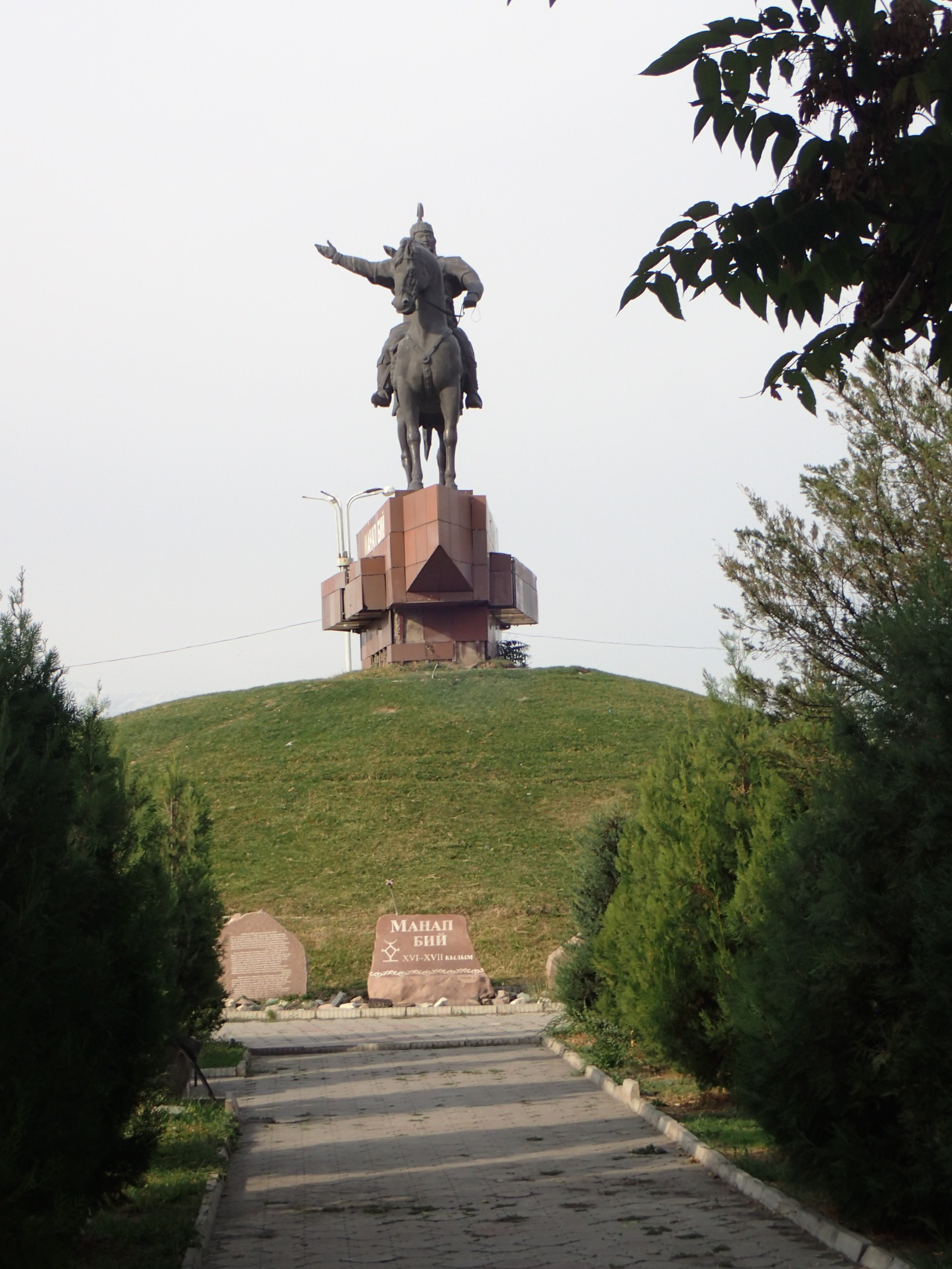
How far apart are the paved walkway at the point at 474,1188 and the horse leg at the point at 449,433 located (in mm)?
19797

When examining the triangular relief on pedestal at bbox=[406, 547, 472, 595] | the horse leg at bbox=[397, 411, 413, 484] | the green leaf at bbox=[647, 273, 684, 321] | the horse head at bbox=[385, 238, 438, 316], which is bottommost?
the green leaf at bbox=[647, 273, 684, 321]

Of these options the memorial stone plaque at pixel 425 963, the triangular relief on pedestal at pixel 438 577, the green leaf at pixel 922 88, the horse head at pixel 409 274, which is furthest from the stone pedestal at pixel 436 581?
the green leaf at pixel 922 88

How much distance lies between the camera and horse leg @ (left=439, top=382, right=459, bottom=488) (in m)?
28.5

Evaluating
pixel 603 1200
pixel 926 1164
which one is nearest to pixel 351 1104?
pixel 603 1200

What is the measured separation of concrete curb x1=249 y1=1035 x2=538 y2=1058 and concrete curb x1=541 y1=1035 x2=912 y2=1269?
350 centimetres

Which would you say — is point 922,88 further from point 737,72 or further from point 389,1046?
point 389,1046

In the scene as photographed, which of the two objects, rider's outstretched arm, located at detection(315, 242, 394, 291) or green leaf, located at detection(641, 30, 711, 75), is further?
rider's outstretched arm, located at detection(315, 242, 394, 291)

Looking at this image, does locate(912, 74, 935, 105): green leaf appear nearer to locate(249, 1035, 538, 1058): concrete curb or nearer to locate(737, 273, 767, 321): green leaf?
locate(737, 273, 767, 321): green leaf

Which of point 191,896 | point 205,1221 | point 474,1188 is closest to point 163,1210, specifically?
point 205,1221

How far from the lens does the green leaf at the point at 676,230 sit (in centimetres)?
353

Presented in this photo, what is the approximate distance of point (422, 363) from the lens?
2820 cm

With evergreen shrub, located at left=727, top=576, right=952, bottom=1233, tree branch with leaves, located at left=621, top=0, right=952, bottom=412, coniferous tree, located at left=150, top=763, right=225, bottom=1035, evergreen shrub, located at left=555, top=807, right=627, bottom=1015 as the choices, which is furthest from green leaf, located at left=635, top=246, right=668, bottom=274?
evergreen shrub, located at left=555, top=807, right=627, bottom=1015

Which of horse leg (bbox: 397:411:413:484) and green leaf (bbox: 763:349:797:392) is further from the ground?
horse leg (bbox: 397:411:413:484)

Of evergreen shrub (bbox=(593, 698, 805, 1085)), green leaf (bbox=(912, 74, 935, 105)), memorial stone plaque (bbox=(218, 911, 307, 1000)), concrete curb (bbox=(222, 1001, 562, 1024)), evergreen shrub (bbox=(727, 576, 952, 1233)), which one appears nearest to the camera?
green leaf (bbox=(912, 74, 935, 105))
